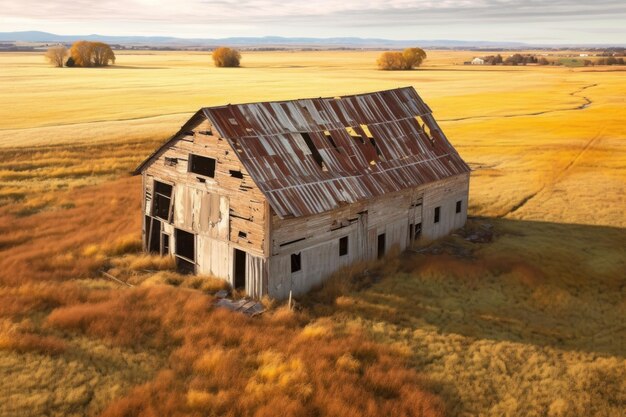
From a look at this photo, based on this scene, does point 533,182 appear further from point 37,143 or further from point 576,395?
point 37,143

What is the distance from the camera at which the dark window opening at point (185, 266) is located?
21.9m

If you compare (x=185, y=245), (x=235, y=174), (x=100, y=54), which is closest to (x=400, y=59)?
(x=100, y=54)

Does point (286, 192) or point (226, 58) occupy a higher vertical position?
point (226, 58)

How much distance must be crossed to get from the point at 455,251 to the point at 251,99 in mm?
54018

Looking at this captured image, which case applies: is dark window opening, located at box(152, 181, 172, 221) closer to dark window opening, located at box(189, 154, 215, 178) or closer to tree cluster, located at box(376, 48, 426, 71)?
dark window opening, located at box(189, 154, 215, 178)

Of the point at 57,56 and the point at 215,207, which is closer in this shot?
the point at 215,207

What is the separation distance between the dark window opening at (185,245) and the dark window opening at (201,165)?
8.15 ft

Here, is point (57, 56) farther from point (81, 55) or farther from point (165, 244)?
point (165, 244)

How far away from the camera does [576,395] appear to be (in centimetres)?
1417

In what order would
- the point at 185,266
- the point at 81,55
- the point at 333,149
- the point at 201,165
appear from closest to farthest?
1. the point at 333,149
2. the point at 185,266
3. the point at 201,165
4. the point at 81,55

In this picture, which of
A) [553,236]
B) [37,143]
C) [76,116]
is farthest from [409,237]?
[76,116]

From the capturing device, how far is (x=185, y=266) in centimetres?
2247

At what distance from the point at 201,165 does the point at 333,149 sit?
512cm

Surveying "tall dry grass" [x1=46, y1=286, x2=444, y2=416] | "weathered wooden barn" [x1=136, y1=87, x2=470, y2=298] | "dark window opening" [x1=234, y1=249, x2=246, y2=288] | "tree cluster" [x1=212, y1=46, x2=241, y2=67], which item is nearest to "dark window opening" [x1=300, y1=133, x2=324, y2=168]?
"weathered wooden barn" [x1=136, y1=87, x2=470, y2=298]
